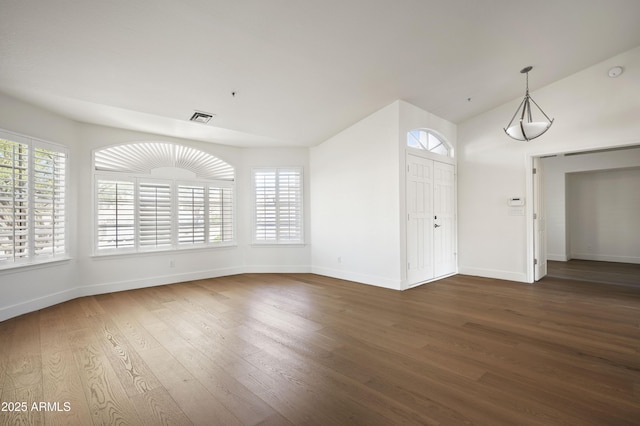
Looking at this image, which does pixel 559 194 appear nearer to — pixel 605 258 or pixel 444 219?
pixel 605 258

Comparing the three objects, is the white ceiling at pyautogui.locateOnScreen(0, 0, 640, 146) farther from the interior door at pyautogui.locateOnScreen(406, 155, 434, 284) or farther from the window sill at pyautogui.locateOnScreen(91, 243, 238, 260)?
the window sill at pyautogui.locateOnScreen(91, 243, 238, 260)

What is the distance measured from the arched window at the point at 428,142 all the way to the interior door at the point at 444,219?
0.28m

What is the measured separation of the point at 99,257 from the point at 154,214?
1.04 metres

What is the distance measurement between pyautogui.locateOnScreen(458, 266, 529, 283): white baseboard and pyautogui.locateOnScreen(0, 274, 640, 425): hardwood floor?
0.93 meters

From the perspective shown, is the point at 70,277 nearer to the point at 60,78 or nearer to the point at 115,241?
the point at 115,241

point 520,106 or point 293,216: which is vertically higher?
point 520,106

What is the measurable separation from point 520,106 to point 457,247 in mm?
2815

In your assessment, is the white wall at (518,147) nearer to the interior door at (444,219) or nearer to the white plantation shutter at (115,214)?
the interior door at (444,219)

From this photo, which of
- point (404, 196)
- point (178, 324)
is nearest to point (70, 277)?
point (178, 324)

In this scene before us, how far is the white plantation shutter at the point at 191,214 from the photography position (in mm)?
5582

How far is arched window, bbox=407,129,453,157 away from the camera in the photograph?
17.0ft

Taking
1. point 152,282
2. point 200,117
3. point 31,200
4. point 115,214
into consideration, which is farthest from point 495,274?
point 31,200

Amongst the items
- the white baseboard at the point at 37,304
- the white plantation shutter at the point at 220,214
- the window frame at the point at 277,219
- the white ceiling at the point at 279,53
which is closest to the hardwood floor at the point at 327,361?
the white baseboard at the point at 37,304

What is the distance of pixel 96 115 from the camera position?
4.29m
